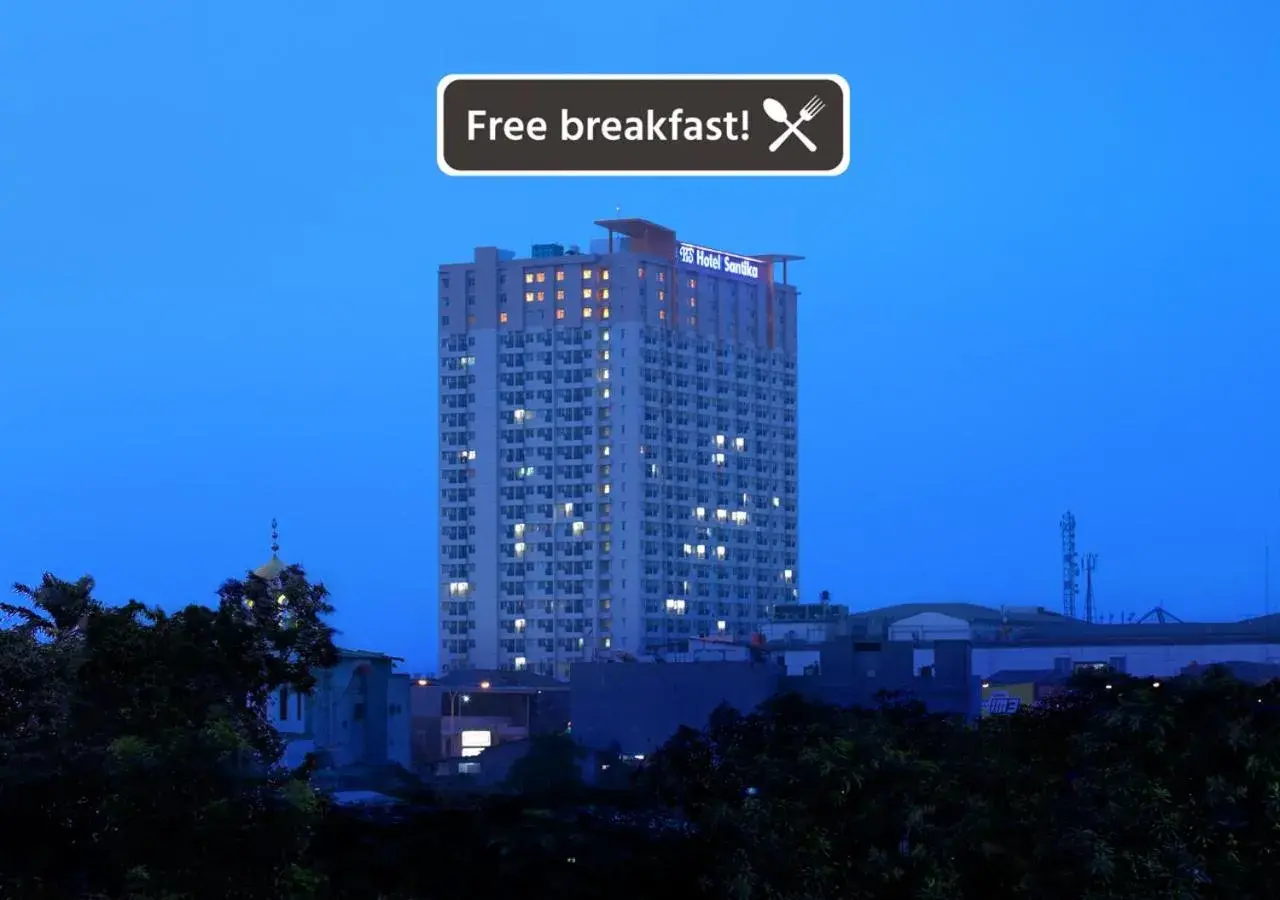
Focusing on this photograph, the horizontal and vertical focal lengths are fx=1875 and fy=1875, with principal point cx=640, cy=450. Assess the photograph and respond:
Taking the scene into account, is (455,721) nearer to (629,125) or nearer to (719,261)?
(719,261)

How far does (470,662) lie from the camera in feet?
581

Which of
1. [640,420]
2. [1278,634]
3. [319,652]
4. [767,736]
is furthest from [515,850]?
[640,420]

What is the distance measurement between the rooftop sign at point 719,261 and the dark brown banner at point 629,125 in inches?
6585

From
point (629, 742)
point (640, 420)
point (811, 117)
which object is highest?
point (640, 420)

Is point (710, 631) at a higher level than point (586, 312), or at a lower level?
lower

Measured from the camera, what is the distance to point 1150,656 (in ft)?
323

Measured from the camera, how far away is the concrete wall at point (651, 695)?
95562mm

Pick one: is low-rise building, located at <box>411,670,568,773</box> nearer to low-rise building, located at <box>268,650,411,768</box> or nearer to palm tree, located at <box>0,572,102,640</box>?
low-rise building, located at <box>268,650,411,768</box>

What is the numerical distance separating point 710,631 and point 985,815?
5675 inches

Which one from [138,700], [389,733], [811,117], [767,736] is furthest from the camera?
[389,733]

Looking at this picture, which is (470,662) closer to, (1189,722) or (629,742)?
(629,742)

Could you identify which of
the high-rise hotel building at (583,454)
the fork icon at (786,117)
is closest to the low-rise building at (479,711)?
the high-rise hotel building at (583,454)

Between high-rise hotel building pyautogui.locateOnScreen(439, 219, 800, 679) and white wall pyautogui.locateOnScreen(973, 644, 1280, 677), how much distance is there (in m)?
72.8

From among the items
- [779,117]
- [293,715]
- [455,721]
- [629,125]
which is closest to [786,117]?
[779,117]
